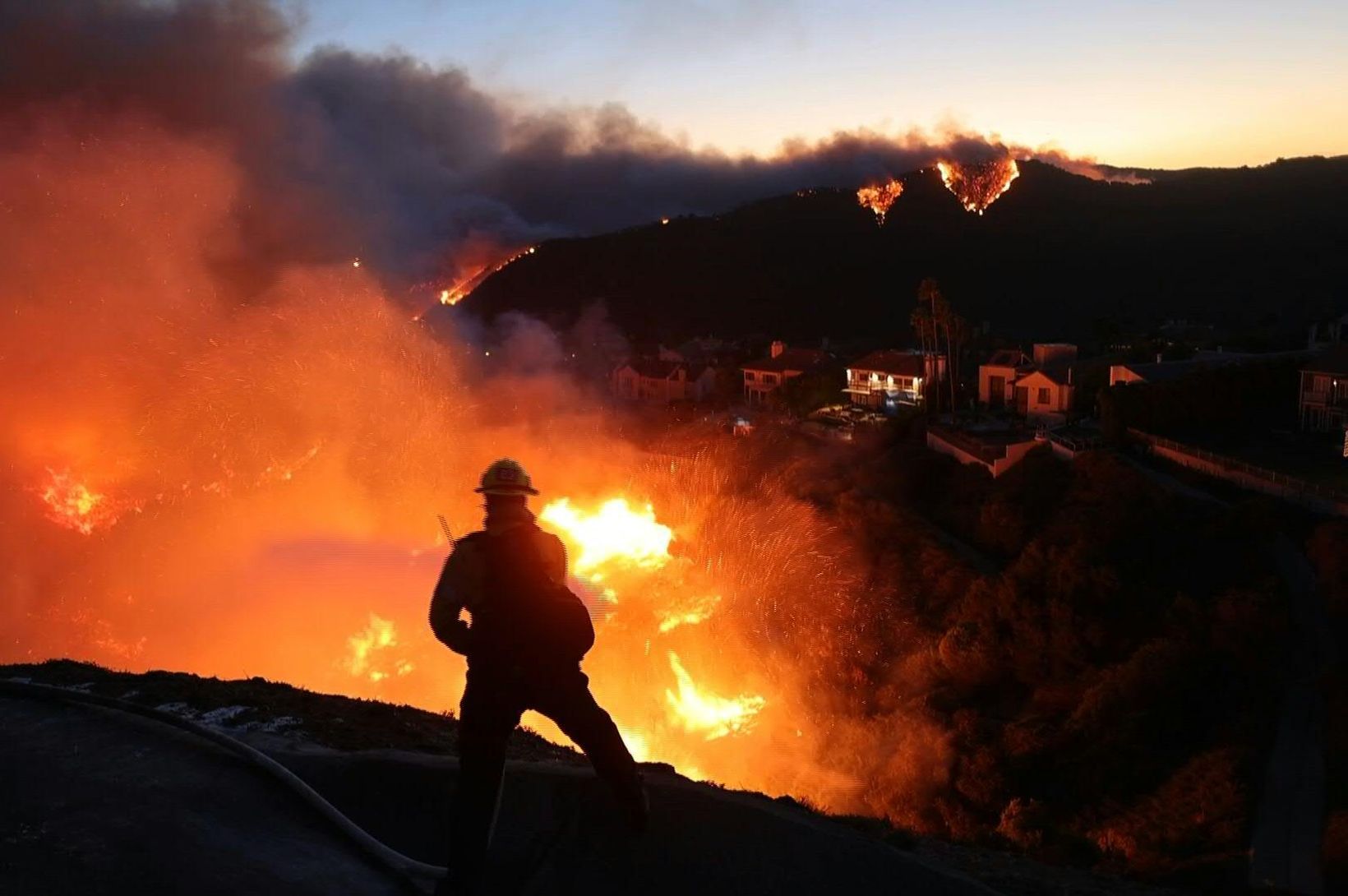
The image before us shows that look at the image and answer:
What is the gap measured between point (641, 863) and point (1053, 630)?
17.4 meters

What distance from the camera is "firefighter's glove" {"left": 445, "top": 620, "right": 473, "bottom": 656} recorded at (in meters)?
4.93

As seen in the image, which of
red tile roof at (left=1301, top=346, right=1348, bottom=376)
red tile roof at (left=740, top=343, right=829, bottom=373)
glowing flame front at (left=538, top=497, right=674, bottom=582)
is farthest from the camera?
red tile roof at (left=740, top=343, right=829, bottom=373)

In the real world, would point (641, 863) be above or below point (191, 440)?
below

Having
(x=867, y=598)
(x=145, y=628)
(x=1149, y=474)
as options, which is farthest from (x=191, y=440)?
(x=1149, y=474)

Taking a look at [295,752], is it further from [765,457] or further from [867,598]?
[765,457]

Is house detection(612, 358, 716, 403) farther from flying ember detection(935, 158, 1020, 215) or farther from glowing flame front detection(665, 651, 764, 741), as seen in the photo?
glowing flame front detection(665, 651, 764, 741)

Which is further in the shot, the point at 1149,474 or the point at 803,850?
the point at 1149,474

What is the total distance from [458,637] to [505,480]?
83 cm

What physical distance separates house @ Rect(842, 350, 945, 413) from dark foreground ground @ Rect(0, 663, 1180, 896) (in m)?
39.9

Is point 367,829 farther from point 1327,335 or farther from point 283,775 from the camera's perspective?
point 1327,335

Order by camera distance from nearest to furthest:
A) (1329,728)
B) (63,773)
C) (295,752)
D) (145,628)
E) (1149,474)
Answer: (63,773) → (295,752) → (1329,728) → (145,628) → (1149,474)

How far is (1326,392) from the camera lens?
30781mm

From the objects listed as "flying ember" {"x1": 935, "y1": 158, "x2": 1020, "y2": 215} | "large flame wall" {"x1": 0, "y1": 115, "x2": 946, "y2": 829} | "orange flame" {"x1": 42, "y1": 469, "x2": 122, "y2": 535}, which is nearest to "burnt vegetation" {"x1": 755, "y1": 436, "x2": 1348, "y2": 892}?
"large flame wall" {"x1": 0, "y1": 115, "x2": 946, "y2": 829}

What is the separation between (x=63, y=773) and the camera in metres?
6.15
